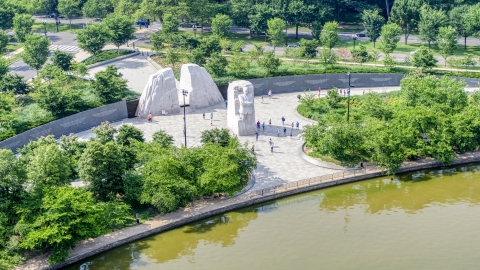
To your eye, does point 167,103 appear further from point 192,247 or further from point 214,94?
point 192,247

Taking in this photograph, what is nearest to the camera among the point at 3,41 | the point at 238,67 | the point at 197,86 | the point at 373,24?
the point at 197,86

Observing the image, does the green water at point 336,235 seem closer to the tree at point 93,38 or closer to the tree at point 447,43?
the tree at point 447,43

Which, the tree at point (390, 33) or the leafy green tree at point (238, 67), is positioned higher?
the tree at point (390, 33)

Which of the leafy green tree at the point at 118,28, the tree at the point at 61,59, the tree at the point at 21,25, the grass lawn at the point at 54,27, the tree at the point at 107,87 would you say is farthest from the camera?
the grass lawn at the point at 54,27

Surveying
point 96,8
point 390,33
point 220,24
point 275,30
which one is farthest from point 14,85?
point 390,33

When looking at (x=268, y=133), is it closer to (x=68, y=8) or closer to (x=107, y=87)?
(x=107, y=87)

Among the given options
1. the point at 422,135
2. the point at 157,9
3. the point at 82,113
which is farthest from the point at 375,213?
the point at 157,9

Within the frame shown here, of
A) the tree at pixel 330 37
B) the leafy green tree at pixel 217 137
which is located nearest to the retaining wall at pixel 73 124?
the leafy green tree at pixel 217 137

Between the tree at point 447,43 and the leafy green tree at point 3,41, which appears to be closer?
A: the tree at point 447,43
